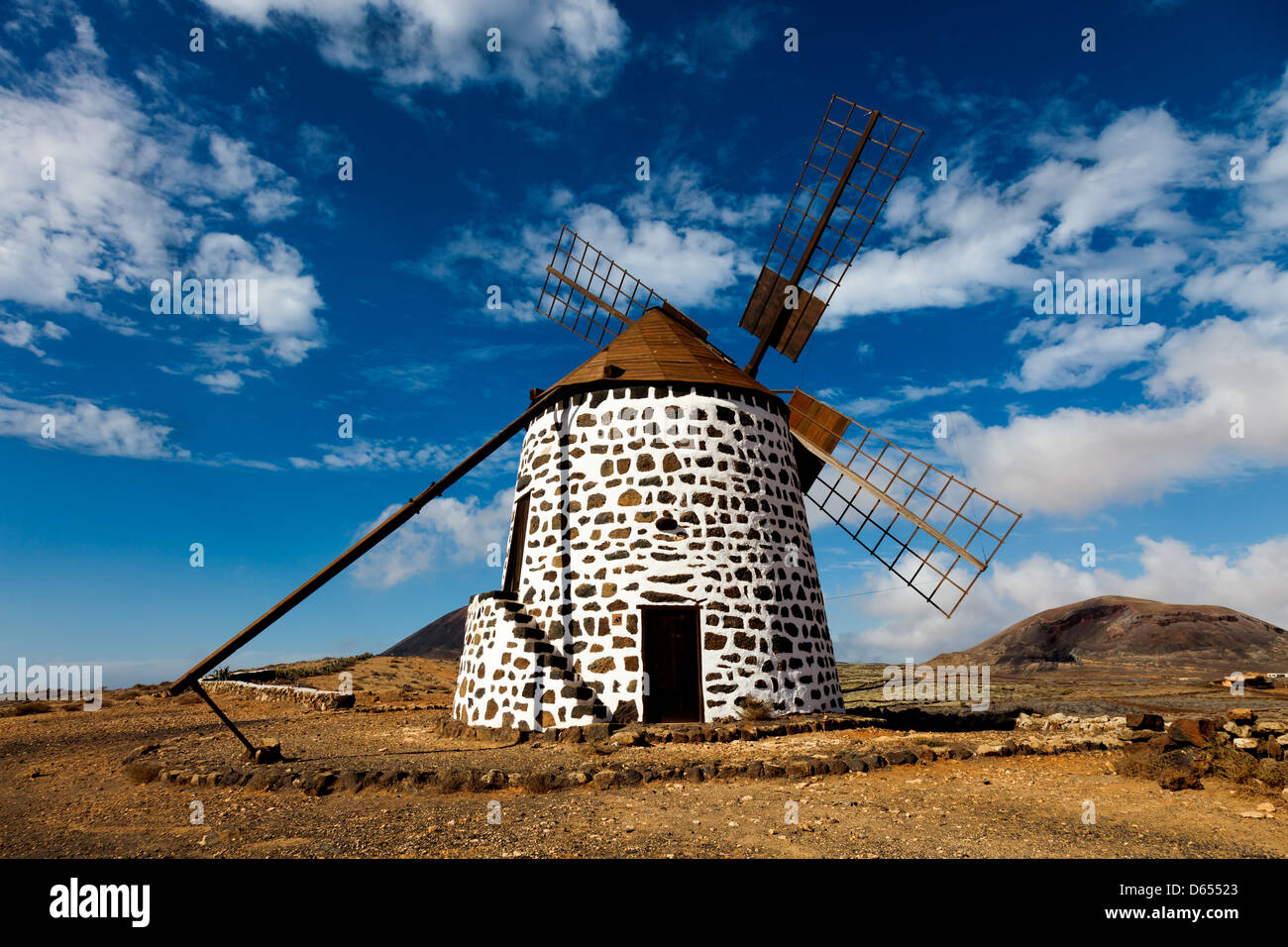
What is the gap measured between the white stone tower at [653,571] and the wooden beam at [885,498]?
1.03m

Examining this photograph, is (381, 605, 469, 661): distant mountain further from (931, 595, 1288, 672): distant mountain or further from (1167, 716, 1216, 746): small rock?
(1167, 716, 1216, 746): small rock

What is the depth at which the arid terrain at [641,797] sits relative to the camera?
5.42 metres

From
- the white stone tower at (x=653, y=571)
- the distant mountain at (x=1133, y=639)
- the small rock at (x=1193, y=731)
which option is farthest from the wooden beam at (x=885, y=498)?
the distant mountain at (x=1133, y=639)

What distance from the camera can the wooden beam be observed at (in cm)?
1255

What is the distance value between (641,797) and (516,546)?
7.71m

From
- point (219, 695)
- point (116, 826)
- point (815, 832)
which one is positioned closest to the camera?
point (815, 832)

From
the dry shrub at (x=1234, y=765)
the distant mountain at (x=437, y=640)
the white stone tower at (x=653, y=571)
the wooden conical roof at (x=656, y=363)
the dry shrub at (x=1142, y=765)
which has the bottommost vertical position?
the distant mountain at (x=437, y=640)

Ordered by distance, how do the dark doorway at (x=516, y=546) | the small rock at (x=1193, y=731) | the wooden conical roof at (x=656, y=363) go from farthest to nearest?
the dark doorway at (x=516, y=546) → the wooden conical roof at (x=656, y=363) → the small rock at (x=1193, y=731)

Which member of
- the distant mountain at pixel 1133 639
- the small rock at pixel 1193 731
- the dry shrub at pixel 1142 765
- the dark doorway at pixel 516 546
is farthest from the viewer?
the distant mountain at pixel 1133 639

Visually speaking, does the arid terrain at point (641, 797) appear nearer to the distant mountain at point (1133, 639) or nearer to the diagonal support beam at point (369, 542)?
the diagonal support beam at point (369, 542)
